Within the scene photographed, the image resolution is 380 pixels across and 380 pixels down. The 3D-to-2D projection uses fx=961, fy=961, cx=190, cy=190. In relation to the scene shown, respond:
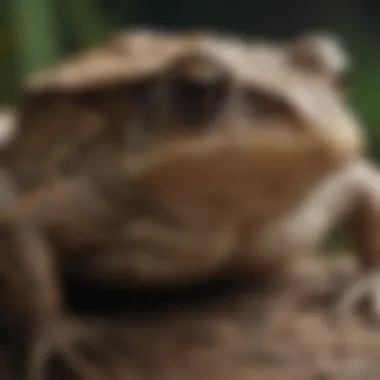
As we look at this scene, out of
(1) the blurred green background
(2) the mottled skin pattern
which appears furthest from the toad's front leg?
(1) the blurred green background

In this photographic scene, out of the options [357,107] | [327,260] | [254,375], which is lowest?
[254,375]

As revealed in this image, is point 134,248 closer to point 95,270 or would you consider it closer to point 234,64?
point 95,270

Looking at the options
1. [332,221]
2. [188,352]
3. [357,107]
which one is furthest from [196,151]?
[357,107]

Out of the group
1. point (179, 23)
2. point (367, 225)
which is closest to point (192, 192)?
point (367, 225)

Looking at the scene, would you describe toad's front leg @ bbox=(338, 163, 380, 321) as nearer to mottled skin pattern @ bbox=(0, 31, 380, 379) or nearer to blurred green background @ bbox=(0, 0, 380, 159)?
mottled skin pattern @ bbox=(0, 31, 380, 379)

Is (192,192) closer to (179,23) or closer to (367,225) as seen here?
(367,225)

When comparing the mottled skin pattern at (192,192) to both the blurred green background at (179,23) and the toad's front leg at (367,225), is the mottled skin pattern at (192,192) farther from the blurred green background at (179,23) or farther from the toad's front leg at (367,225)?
the blurred green background at (179,23)
